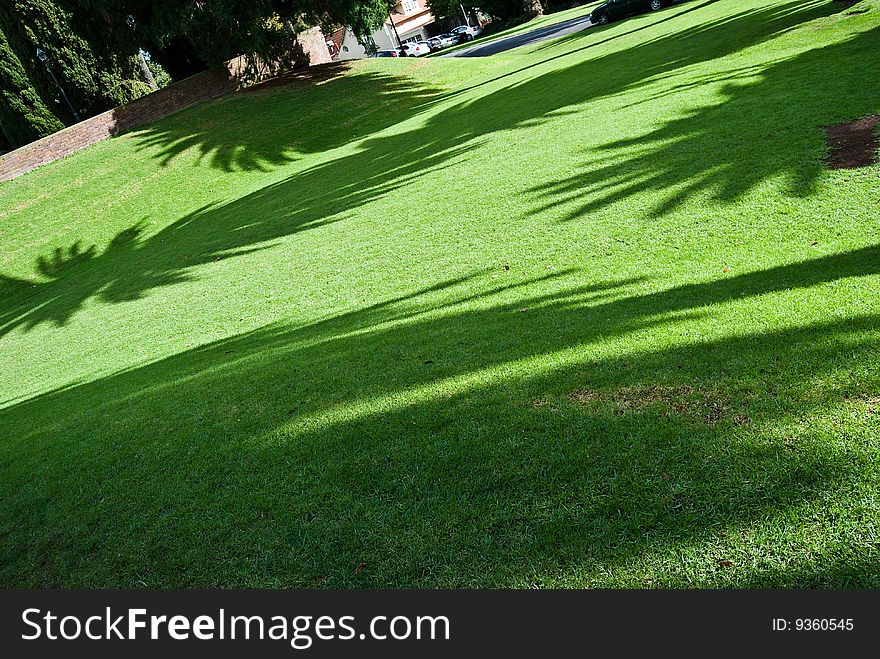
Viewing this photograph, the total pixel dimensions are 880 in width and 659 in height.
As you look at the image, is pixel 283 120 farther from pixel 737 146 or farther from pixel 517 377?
pixel 517 377

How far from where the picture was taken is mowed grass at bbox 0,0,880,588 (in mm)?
2686

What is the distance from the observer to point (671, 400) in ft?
11.1

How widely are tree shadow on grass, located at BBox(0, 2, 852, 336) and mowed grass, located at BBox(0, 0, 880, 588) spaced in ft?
0.41

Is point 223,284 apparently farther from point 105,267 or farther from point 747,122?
point 747,122

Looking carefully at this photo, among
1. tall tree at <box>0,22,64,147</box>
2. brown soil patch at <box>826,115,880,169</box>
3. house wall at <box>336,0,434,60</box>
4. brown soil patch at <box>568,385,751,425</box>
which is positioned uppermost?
house wall at <box>336,0,434,60</box>

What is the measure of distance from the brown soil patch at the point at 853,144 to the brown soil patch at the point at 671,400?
465 centimetres

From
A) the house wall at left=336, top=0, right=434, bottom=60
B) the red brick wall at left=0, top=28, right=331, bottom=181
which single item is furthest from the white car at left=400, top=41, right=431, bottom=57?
the red brick wall at left=0, top=28, right=331, bottom=181

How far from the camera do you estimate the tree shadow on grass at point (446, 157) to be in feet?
26.2

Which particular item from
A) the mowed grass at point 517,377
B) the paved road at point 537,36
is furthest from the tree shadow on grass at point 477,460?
the paved road at point 537,36

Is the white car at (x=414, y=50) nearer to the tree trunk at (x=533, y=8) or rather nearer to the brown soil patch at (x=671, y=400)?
the tree trunk at (x=533, y=8)

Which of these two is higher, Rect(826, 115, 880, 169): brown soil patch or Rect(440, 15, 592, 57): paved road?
Rect(440, 15, 592, 57): paved road

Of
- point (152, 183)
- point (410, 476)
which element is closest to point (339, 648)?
point (410, 476)

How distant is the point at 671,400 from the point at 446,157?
1111cm

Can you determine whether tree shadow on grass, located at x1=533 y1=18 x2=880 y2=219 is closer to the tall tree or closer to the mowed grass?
the mowed grass
